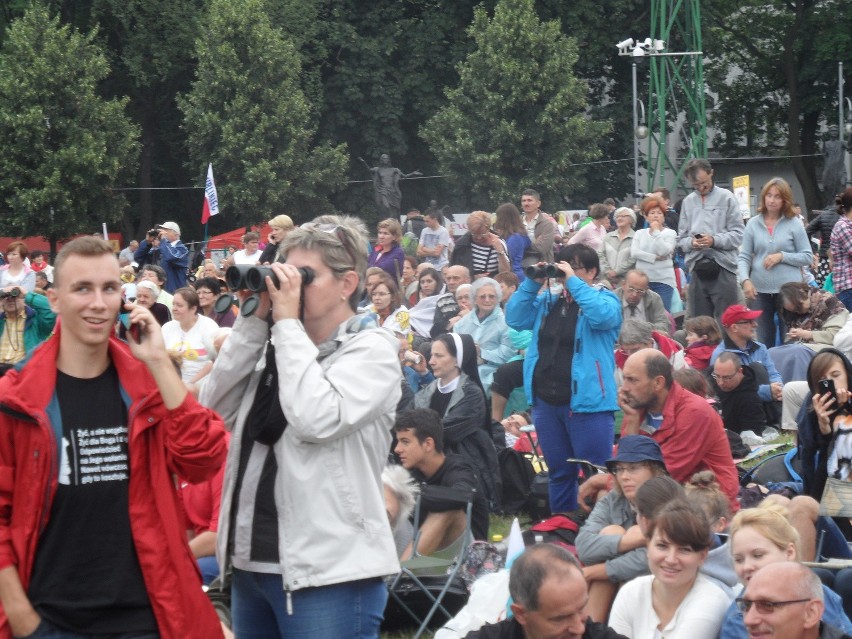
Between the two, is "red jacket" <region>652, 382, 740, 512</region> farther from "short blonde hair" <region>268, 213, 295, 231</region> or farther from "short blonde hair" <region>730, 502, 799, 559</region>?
"short blonde hair" <region>268, 213, 295, 231</region>

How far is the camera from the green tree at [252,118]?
35312 millimetres

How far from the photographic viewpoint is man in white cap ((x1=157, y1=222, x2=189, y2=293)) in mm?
16469

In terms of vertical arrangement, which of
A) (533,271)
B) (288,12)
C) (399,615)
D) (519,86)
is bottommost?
(399,615)

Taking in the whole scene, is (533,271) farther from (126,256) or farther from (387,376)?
(126,256)

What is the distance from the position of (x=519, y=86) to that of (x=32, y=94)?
44.4 feet

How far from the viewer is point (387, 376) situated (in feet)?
11.2

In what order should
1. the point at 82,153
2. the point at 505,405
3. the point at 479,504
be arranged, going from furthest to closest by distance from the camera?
the point at 82,153
the point at 505,405
the point at 479,504

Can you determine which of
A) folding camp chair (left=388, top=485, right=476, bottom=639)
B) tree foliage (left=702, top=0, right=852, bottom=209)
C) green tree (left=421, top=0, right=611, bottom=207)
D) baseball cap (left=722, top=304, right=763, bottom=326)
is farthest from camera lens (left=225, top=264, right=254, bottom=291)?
tree foliage (left=702, top=0, right=852, bottom=209)

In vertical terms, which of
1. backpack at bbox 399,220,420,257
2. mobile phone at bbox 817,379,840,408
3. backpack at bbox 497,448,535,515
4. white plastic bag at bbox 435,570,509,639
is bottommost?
backpack at bbox 497,448,535,515

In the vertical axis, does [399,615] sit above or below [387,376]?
below

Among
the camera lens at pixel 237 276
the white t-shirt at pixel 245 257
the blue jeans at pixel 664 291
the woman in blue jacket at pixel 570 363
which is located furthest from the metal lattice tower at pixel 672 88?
the camera lens at pixel 237 276

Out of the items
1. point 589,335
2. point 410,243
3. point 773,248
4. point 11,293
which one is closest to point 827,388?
point 589,335

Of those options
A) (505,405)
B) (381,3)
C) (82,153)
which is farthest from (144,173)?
(505,405)

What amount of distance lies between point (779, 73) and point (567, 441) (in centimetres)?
4067
